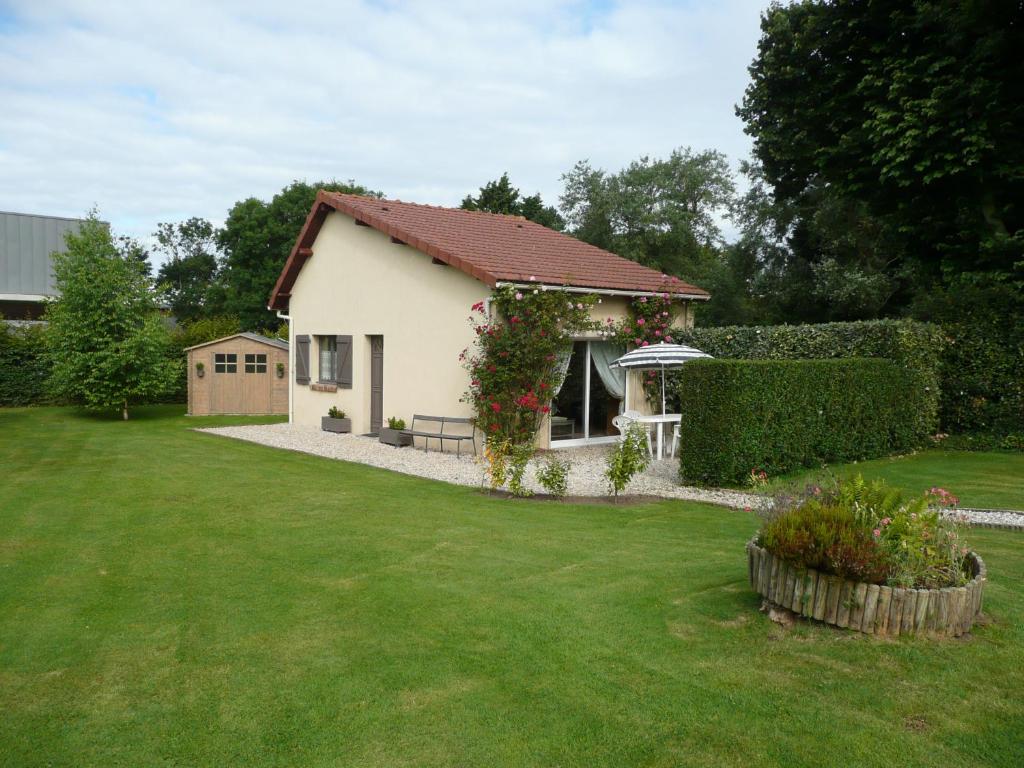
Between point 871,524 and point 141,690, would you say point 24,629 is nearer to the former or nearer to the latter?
point 141,690

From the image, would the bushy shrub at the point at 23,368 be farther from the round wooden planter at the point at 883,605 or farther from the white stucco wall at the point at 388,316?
the round wooden planter at the point at 883,605

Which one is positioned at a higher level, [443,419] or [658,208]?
[658,208]

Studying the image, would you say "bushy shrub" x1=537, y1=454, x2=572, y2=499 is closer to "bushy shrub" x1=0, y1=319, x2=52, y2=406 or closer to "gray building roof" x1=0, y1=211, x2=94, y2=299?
"bushy shrub" x1=0, y1=319, x2=52, y2=406

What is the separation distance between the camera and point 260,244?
41719mm

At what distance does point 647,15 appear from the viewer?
13.0 meters

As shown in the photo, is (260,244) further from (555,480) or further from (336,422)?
(555,480)

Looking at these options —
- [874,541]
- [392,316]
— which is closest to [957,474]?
[874,541]

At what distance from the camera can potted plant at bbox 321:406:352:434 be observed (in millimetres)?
17562

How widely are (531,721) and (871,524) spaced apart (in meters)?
2.59

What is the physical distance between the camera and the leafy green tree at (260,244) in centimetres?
4153

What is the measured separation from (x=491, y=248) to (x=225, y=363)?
11.4 m

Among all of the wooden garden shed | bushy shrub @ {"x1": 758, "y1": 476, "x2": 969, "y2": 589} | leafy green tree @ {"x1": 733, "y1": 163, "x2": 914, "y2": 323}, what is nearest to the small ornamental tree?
bushy shrub @ {"x1": 758, "y1": 476, "x2": 969, "y2": 589}

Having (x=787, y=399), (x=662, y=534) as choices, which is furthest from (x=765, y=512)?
(x=787, y=399)

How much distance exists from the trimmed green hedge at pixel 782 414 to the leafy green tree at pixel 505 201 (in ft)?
71.1
